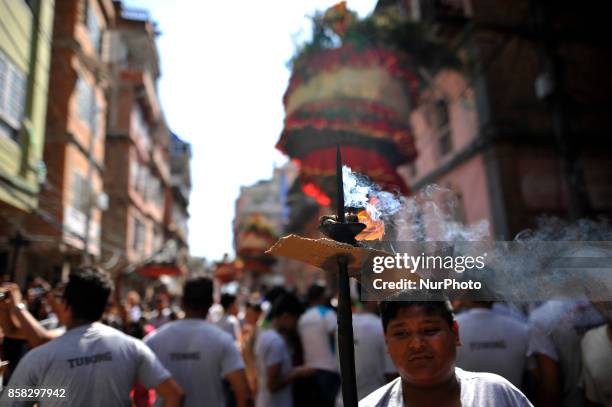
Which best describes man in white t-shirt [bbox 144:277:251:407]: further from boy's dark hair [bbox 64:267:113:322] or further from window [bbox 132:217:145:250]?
window [bbox 132:217:145:250]

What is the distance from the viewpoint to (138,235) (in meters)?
26.6

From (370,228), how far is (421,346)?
48cm

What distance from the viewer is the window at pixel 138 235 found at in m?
25.7

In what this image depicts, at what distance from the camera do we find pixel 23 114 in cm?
1004

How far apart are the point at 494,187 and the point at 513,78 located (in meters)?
3.63

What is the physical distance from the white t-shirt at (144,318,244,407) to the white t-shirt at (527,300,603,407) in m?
1.93

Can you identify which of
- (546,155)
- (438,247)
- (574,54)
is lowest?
(438,247)

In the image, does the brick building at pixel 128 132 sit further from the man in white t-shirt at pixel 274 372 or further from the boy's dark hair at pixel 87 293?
the boy's dark hair at pixel 87 293

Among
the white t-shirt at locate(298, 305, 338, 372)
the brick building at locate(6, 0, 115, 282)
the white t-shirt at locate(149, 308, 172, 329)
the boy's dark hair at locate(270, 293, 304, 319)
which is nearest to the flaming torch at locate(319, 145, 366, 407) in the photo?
the boy's dark hair at locate(270, 293, 304, 319)

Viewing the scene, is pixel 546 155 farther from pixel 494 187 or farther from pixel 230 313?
pixel 230 313

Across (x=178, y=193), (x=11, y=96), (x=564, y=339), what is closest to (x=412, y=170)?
(x=11, y=96)

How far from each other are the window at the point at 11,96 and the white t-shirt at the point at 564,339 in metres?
9.60

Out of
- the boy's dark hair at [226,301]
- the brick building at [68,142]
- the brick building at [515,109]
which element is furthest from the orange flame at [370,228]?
the brick building at [68,142]

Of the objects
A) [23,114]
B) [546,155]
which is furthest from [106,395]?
[546,155]
